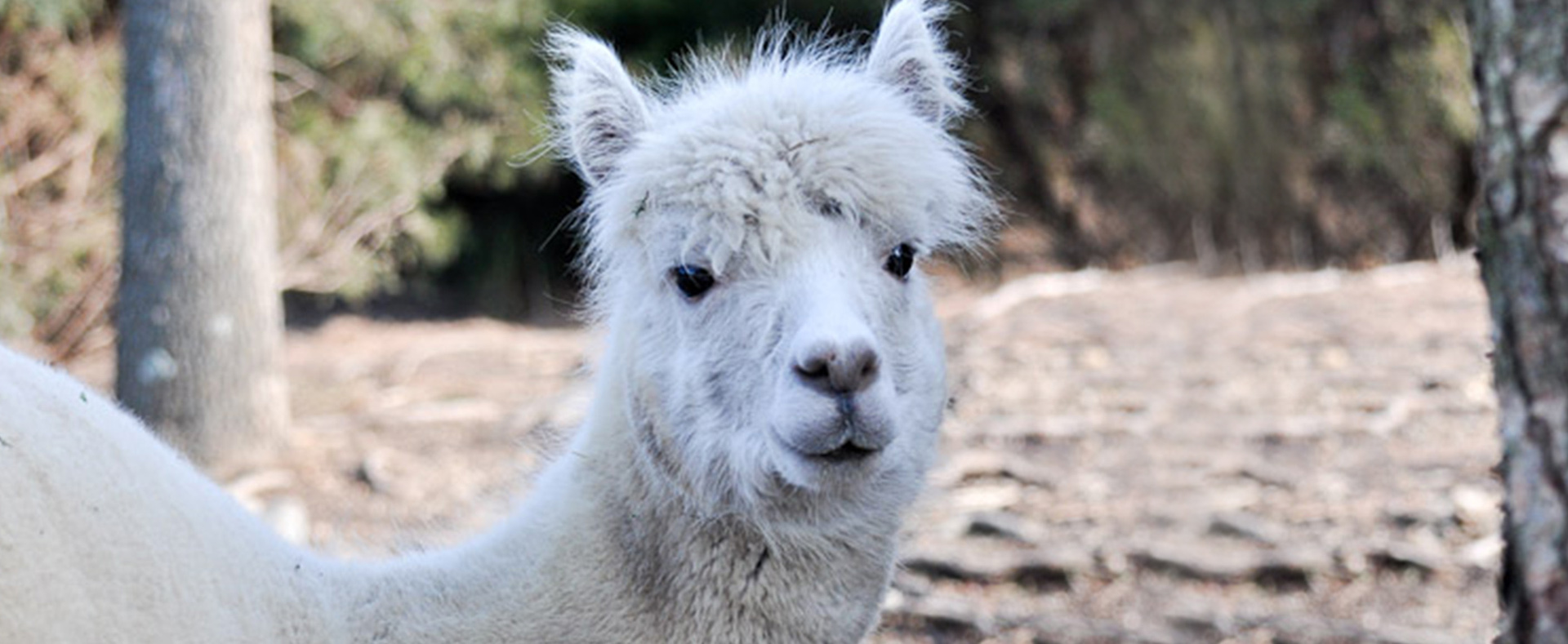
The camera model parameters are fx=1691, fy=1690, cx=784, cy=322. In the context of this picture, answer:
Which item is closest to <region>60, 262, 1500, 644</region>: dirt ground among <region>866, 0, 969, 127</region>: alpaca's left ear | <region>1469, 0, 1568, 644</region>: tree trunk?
<region>866, 0, 969, 127</region>: alpaca's left ear

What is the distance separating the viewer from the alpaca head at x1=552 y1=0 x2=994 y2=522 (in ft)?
10.5

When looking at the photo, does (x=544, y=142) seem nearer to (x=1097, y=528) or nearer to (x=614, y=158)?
(x=614, y=158)

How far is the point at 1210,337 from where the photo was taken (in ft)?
35.6

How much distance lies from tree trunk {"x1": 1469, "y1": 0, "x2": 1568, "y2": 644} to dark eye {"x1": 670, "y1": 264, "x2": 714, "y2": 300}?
58.1 inches

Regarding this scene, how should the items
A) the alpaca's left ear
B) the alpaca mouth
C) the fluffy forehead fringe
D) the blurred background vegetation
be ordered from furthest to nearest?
the blurred background vegetation
the alpaca's left ear
the fluffy forehead fringe
the alpaca mouth

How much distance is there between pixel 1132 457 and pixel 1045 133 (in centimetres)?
879

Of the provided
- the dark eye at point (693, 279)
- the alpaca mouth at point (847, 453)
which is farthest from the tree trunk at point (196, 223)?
the alpaca mouth at point (847, 453)

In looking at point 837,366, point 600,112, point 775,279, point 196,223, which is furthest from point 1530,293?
point 196,223

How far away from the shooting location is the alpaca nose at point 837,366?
3051mm

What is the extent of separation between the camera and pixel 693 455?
11.0ft

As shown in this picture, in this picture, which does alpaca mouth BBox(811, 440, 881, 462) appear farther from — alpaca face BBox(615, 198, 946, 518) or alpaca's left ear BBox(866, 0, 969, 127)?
alpaca's left ear BBox(866, 0, 969, 127)

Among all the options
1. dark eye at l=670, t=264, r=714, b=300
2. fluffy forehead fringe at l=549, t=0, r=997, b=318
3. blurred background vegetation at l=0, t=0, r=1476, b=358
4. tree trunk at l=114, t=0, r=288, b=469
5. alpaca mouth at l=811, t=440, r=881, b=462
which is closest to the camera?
alpaca mouth at l=811, t=440, r=881, b=462

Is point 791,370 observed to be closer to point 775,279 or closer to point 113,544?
point 775,279

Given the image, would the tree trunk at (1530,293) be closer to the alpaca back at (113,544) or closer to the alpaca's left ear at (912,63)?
the alpaca's left ear at (912,63)
